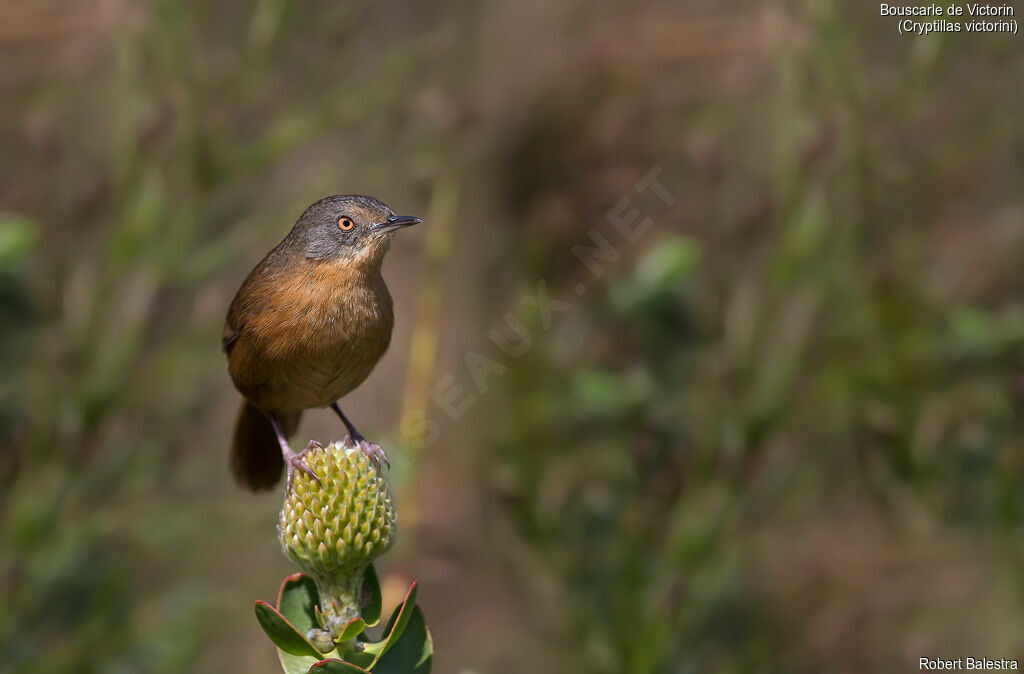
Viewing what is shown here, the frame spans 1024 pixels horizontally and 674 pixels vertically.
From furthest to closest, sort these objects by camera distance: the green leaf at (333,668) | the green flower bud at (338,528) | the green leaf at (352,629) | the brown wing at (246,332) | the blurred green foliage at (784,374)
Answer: the blurred green foliage at (784,374) → the brown wing at (246,332) → the green flower bud at (338,528) → the green leaf at (352,629) → the green leaf at (333,668)

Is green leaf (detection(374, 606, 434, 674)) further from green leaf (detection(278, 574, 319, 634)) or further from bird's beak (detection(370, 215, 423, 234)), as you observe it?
bird's beak (detection(370, 215, 423, 234))

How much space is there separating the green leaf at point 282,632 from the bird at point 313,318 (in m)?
0.66

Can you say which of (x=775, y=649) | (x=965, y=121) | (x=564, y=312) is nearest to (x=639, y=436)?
(x=564, y=312)

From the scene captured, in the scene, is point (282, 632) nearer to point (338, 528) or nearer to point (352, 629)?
point (352, 629)

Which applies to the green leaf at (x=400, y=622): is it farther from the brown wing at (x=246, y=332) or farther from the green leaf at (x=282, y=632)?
the brown wing at (x=246, y=332)

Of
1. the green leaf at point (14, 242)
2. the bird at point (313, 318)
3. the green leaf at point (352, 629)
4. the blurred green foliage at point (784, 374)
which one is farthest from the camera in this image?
the blurred green foliage at point (784, 374)

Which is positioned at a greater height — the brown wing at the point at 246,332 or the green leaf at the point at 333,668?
the brown wing at the point at 246,332

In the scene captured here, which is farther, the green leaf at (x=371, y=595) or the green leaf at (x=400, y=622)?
the green leaf at (x=371, y=595)

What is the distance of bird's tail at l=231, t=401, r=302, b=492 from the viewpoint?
261 centimetres

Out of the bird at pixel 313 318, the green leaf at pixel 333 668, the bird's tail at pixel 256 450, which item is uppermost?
the bird at pixel 313 318

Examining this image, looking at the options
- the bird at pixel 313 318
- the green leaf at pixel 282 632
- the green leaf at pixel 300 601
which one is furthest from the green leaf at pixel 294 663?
the bird at pixel 313 318

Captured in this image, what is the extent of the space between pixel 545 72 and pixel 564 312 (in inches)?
43.5

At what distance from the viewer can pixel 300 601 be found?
175cm

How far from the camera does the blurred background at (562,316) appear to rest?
3.95 m
